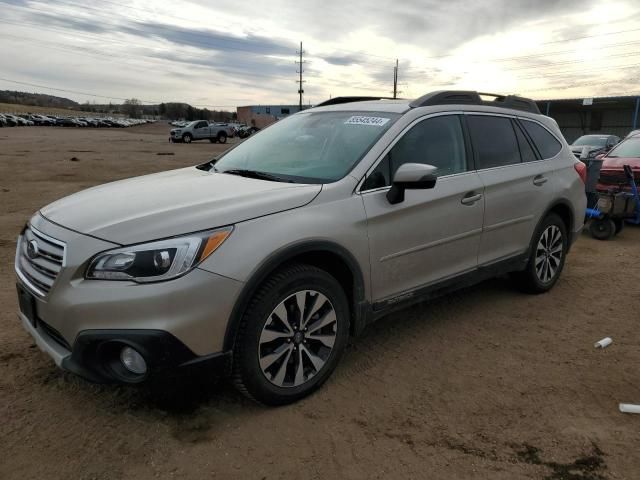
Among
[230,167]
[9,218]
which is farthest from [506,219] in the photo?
[9,218]

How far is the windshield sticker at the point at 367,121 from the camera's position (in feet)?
11.7

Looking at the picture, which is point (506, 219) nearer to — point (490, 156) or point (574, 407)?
point (490, 156)

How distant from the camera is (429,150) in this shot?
3.71m

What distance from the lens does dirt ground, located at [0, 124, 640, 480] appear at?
8.18 ft

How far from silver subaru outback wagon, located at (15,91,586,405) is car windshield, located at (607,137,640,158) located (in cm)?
588

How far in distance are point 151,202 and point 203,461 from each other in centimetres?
139

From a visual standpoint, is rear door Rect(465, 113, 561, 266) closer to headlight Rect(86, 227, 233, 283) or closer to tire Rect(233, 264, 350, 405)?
tire Rect(233, 264, 350, 405)

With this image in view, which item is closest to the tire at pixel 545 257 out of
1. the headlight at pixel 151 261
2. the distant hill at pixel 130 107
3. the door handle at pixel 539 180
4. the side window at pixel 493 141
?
the door handle at pixel 539 180

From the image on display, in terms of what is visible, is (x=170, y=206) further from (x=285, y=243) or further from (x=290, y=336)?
(x=290, y=336)

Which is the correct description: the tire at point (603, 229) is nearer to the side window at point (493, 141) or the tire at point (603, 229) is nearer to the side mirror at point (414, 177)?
the side window at point (493, 141)

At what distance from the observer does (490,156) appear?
4191 millimetres

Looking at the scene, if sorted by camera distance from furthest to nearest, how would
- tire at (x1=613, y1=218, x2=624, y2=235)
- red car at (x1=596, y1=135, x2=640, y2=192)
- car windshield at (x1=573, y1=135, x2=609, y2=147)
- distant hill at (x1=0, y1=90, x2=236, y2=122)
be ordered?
distant hill at (x1=0, y1=90, x2=236, y2=122) → car windshield at (x1=573, y1=135, x2=609, y2=147) → red car at (x1=596, y1=135, x2=640, y2=192) → tire at (x1=613, y1=218, x2=624, y2=235)

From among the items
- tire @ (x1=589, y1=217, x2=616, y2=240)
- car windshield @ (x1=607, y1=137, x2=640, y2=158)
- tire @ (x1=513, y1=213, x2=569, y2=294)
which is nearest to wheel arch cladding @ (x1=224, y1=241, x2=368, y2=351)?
tire @ (x1=513, y1=213, x2=569, y2=294)

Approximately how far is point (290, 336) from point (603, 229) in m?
6.58
